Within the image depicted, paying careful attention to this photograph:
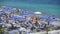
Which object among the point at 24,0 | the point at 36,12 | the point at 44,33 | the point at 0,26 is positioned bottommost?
the point at 44,33

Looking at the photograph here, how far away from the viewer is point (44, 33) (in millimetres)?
1434

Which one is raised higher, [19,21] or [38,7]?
[38,7]

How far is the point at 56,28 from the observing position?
1.45 meters

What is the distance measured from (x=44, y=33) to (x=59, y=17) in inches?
9.7

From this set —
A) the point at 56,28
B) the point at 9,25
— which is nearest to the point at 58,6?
the point at 56,28

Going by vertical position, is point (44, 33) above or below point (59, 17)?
below

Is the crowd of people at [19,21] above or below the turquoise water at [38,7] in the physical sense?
below

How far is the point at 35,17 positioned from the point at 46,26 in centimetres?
16

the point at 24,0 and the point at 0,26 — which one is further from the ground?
the point at 24,0

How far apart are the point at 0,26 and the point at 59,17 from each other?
657 millimetres

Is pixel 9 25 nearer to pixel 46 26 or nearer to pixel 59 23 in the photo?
pixel 46 26

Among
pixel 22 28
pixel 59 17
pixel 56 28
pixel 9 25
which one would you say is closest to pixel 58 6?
pixel 59 17

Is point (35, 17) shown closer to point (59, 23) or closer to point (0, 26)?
point (59, 23)

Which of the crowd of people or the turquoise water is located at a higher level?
the turquoise water
